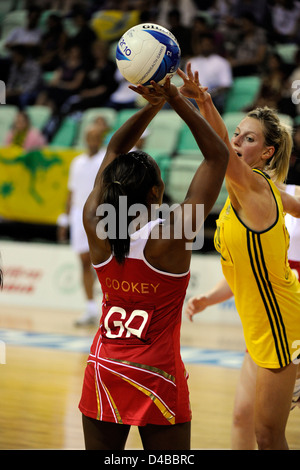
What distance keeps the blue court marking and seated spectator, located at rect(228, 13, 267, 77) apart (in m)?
5.09

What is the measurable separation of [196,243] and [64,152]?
2.18 m

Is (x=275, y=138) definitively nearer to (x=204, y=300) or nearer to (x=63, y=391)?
(x=204, y=300)

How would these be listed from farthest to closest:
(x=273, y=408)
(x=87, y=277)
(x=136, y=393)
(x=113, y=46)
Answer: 1. (x=113, y=46)
2. (x=87, y=277)
3. (x=273, y=408)
4. (x=136, y=393)

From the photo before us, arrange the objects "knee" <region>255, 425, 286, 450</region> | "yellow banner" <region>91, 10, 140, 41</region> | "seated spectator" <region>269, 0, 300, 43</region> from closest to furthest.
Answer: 1. "knee" <region>255, 425, 286, 450</region>
2. "seated spectator" <region>269, 0, 300, 43</region>
3. "yellow banner" <region>91, 10, 140, 41</region>

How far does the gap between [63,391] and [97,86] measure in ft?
23.3

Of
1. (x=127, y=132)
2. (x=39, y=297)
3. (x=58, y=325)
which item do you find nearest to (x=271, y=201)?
(x=127, y=132)

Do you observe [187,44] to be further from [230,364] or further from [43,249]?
[230,364]

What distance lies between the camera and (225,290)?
3.71 meters

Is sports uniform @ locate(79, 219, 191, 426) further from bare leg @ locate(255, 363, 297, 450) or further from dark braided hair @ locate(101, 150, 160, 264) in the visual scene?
bare leg @ locate(255, 363, 297, 450)

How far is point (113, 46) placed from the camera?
40.2 ft

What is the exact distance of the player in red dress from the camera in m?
2.38

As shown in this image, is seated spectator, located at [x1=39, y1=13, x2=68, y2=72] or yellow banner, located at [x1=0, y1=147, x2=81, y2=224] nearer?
yellow banner, located at [x1=0, y1=147, x2=81, y2=224]

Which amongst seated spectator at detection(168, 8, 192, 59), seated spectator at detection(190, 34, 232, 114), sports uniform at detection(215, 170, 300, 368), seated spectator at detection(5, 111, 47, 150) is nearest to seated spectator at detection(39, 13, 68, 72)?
seated spectator at detection(168, 8, 192, 59)

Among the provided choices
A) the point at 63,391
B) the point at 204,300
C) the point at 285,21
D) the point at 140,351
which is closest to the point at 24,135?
the point at 285,21
